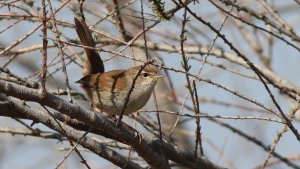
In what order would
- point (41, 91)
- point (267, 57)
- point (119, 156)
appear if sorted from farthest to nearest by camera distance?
point (267, 57), point (119, 156), point (41, 91)

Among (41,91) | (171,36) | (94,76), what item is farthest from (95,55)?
(41,91)

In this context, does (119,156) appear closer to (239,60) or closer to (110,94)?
(110,94)

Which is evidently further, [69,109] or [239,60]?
[239,60]

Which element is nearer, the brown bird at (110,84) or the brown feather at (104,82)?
the brown bird at (110,84)

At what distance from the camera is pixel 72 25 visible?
4.32 metres

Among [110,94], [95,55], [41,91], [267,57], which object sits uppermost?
[267,57]

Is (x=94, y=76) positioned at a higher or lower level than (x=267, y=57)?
lower

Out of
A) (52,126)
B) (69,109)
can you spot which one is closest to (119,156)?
(52,126)

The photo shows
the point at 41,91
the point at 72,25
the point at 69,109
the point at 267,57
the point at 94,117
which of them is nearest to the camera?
the point at 41,91

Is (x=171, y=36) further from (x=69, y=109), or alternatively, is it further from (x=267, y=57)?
(x=69, y=109)

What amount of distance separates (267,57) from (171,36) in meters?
0.87

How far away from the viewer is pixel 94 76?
445 cm

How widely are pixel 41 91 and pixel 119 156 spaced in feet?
3.19

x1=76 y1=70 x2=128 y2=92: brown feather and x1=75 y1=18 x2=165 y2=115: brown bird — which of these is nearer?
x1=75 y1=18 x2=165 y2=115: brown bird
